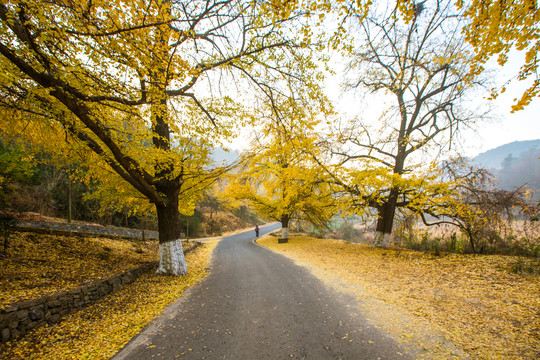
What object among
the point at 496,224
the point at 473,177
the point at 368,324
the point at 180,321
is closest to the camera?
the point at 368,324

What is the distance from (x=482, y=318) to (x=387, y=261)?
485 centimetres

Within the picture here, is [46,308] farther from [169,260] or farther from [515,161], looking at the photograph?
[515,161]

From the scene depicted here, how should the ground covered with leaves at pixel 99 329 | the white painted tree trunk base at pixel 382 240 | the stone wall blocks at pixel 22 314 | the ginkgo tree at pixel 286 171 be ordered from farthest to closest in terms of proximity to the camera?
1. the white painted tree trunk base at pixel 382 240
2. the ginkgo tree at pixel 286 171
3. the stone wall blocks at pixel 22 314
4. the ground covered with leaves at pixel 99 329

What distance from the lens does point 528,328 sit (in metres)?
3.16

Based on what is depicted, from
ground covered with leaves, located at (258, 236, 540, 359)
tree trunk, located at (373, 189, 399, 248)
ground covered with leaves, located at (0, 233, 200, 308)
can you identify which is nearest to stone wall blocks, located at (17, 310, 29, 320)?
ground covered with leaves, located at (0, 233, 200, 308)

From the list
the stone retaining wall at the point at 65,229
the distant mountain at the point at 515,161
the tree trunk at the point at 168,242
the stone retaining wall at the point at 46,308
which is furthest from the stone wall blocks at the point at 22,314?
the distant mountain at the point at 515,161

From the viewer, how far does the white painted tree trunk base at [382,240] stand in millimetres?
10938

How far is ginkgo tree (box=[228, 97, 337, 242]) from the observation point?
5852 millimetres

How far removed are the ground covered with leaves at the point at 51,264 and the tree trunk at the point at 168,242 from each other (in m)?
1.18

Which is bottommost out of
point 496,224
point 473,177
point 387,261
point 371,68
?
point 387,261

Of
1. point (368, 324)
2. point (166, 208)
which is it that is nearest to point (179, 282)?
point (166, 208)

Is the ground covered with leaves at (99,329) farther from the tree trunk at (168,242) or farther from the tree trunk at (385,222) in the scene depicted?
the tree trunk at (385,222)

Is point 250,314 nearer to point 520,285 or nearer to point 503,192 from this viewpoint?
point 520,285

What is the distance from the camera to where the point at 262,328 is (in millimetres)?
3529
